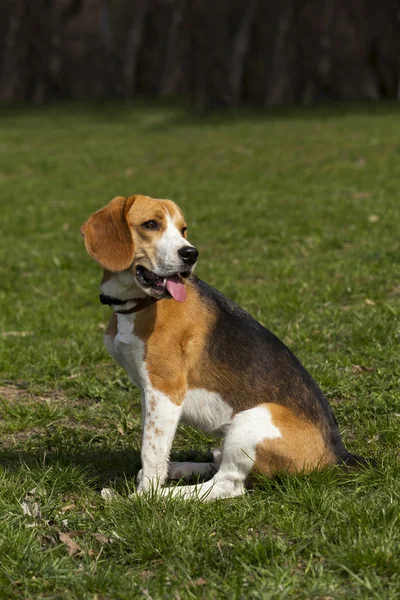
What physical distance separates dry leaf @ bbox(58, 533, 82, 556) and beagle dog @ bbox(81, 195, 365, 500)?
54cm

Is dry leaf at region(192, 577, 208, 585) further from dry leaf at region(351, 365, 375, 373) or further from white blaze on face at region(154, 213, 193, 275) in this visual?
dry leaf at region(351, 365, 375, 373)

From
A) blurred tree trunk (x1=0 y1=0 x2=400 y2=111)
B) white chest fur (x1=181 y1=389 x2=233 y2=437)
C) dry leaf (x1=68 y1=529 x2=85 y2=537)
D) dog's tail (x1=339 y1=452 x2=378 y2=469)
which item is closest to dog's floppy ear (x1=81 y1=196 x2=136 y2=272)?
white chest fur (x1=181 y1=389 x2=233 y2=437)

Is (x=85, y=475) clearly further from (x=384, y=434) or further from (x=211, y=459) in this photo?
(x=384, y=434)

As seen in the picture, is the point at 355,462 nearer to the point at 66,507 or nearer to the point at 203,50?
the point at 66,507

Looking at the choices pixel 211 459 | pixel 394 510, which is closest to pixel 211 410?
pixel 211 459

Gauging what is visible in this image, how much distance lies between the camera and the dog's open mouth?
4.34m

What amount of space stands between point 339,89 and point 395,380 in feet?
73.3

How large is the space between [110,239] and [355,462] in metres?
1.85

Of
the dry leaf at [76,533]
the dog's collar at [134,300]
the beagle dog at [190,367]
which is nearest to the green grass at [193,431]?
the dry leaf at [76,533]

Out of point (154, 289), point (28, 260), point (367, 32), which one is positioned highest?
point (367, 32)

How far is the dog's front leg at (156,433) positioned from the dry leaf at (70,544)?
54 cm

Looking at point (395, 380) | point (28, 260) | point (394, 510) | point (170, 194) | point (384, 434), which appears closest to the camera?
point (394, 510)

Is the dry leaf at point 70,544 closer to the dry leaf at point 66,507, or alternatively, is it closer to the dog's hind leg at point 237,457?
the dry leaf at point 66,507

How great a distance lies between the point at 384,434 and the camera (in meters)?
5.14
